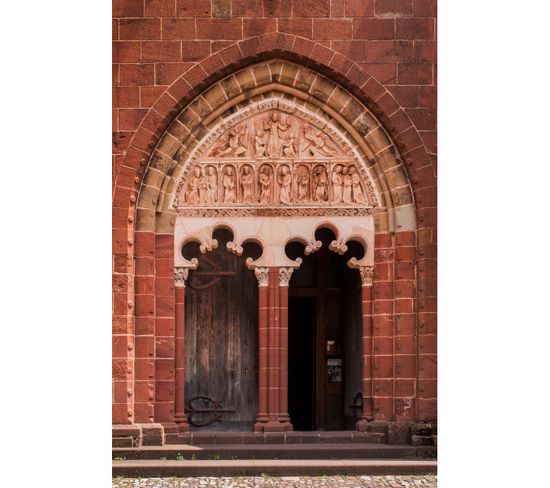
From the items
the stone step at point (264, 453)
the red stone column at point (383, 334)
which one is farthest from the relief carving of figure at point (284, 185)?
the stone step at point (264, 453)

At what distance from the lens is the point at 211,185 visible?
1166 cm

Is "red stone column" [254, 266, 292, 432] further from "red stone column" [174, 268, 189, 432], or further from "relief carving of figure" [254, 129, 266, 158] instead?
"relief carving of figure" [254, 129, 266, 158]

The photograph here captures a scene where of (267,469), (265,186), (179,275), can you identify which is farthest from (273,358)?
(265,186)

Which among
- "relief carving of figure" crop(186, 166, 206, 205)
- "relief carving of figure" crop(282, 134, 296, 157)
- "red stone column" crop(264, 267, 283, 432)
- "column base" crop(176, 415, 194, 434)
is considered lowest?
"column base" crop(176, 415, 194, 434)

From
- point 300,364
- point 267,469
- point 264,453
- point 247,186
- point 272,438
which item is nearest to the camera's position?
point 267,469

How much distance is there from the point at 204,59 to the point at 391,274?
3.38m

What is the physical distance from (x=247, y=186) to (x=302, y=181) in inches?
26.5

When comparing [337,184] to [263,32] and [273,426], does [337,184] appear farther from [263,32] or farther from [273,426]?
[273,426]

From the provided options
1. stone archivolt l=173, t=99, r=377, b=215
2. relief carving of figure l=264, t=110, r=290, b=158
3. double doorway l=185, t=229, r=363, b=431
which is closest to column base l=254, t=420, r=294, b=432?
double doorway l=185, t=229, r=363, b=431

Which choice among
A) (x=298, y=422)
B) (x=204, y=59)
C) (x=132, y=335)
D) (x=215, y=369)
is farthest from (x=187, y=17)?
(x=298, y=422)

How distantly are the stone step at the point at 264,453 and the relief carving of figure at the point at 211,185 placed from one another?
2965 millimetres

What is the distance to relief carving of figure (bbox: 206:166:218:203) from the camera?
11633 mm

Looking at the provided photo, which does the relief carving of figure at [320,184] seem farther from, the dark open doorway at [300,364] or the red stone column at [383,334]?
the dark open doorway at [300,364]

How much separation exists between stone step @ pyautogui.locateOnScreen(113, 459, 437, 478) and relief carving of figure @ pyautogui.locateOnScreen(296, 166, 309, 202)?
3275 mm
